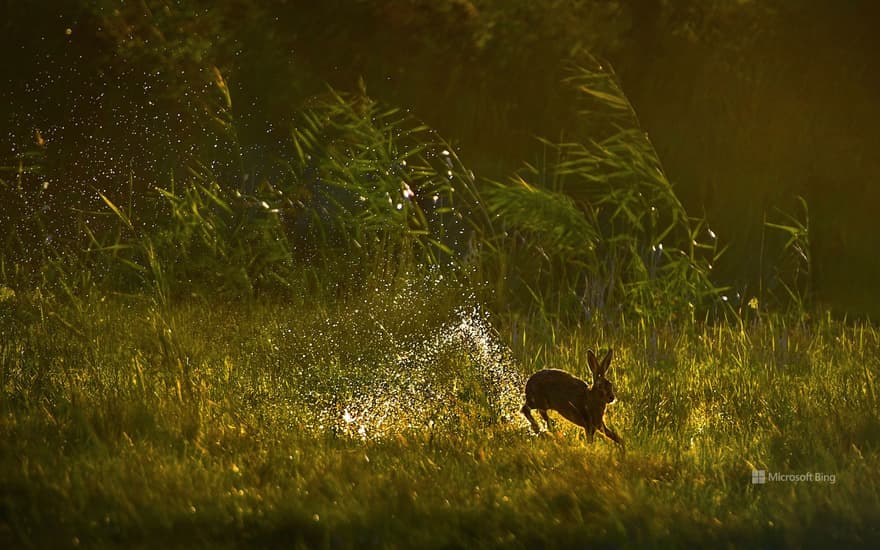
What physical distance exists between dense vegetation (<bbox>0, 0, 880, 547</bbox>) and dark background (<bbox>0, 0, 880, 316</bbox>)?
26 mm

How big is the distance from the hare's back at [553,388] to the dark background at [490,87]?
14.8 feet

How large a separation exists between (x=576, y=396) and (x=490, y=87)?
206 inches

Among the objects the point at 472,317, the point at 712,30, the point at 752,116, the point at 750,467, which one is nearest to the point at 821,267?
the point at 752,116

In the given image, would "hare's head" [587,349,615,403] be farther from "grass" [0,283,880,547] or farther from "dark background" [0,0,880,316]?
"dark background" [0,0,880,316]

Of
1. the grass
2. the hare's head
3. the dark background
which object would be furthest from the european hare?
the dark background

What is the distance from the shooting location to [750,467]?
450cm

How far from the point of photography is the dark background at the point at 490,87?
8.92 metres

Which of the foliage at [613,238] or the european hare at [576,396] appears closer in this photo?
the european hare at [576,396]

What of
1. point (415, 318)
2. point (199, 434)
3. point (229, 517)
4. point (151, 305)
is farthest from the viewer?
point (151, 305)

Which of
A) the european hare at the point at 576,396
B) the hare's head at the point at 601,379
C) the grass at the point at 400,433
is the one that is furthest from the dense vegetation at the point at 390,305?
the hare's head at the point at 601,379

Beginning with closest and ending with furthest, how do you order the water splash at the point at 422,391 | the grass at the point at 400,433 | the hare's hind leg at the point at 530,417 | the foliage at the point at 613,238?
the grass at the point at 400,433 → the hare's hind leg at the point at 530,417 → the water splash at the point at 422,391 → the foliage at the point at 613,238

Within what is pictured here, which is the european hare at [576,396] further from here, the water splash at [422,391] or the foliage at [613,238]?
the foliage at [613,238]

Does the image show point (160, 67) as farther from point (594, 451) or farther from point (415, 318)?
point (594, 451)

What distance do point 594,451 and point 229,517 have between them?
137 centimetres
